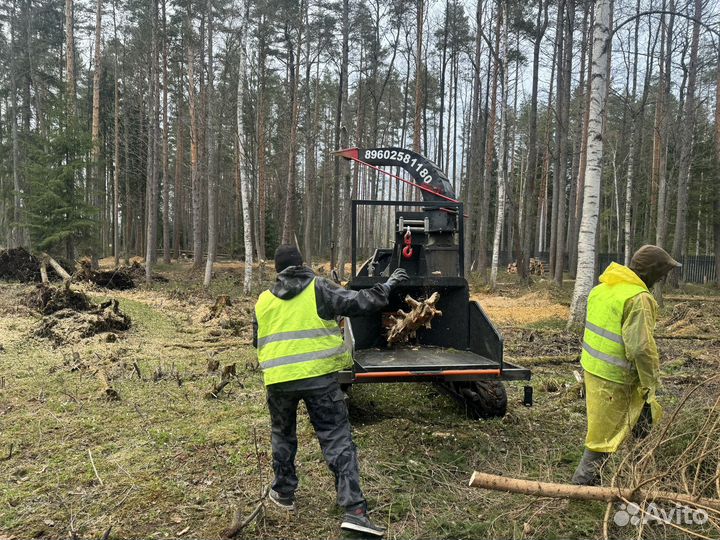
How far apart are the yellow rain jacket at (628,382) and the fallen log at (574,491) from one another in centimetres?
59

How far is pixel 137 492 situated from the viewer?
12.9ft

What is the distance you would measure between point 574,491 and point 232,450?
9.92ft

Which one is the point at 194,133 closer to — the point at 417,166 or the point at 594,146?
the point at 594,146

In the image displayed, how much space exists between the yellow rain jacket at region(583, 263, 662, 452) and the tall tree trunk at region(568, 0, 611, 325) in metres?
7.70

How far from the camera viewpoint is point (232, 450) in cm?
471

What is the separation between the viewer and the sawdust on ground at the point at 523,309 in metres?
13.3

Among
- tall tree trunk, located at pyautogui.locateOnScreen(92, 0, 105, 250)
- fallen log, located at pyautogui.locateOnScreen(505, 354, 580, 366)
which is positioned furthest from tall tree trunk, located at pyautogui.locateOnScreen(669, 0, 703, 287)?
tall tree trunk, located at pyautogui.locateOnScreen(92, 0, 105, 250)

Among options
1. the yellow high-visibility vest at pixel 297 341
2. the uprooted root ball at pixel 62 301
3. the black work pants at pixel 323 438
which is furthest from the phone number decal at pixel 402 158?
the uprooted root ball at pixel 62 301

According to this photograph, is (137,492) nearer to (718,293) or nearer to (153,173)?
(153,173)

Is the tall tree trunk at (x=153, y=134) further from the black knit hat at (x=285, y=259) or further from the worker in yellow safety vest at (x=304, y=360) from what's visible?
the worker in yellow safety vest at (x=304, y=360)

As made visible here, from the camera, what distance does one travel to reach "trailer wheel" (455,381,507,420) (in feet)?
17.8

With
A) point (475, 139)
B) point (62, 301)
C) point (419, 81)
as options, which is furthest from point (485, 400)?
point (475, 139)

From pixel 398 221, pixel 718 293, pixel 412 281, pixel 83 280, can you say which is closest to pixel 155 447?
pixel 412 281

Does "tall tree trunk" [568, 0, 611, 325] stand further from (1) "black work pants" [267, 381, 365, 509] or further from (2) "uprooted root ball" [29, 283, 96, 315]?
(2) "uprooted root ball" [29, 283, 96, 315]
